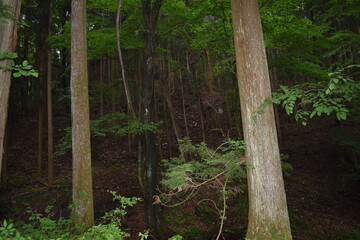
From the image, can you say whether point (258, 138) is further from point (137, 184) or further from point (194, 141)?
point (194, 141)

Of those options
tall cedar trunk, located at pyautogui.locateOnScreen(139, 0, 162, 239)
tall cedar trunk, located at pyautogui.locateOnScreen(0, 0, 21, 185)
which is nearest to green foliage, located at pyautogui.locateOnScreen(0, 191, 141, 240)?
→ tall cedar trunk, located at pyautogui.locateOnScreen(0, 0, 21, 185)

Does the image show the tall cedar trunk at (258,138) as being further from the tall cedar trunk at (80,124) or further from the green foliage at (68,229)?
the tall cedar trunk at (80,124)

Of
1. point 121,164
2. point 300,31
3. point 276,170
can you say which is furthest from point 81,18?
point 121,164

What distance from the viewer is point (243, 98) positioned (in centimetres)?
410

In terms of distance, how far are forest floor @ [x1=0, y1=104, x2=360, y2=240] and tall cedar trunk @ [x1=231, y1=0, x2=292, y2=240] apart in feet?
12.5

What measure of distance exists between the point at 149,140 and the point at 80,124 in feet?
10.2

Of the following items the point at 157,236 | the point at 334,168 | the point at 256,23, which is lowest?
the point at 157,236

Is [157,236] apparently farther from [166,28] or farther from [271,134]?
[166,28]

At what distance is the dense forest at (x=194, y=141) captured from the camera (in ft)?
12.4

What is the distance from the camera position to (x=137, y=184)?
11.7m

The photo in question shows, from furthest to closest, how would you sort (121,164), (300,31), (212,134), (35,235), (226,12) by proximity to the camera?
(212,134) → (121,164) → (226,12) → (300,31) → (35,235)

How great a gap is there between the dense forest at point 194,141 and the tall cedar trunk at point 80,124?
1.1 inches

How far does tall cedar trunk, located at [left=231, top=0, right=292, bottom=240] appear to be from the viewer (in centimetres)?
374

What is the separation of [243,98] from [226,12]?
17.4 ft
